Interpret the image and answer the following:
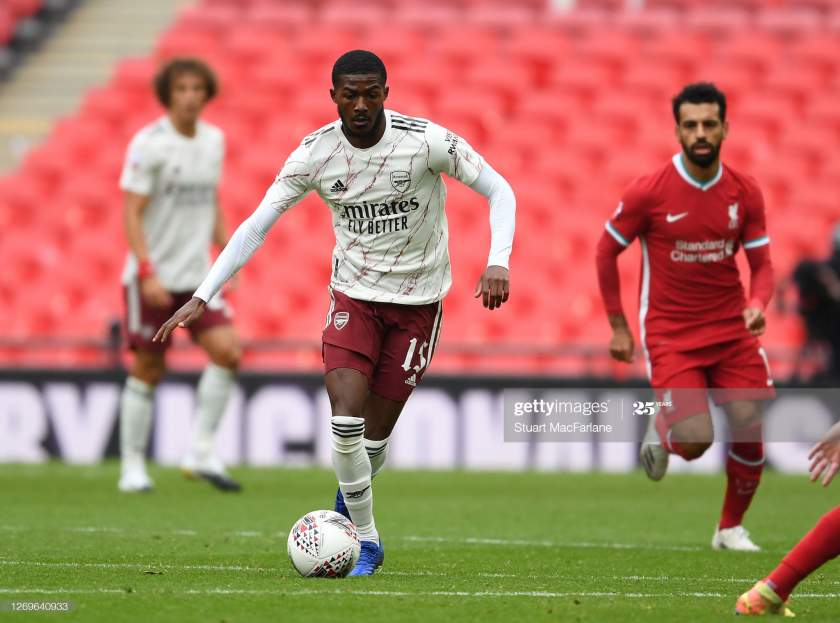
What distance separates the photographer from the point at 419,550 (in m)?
7.82

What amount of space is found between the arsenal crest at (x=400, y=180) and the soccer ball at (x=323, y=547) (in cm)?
140

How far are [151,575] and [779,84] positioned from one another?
13.0m

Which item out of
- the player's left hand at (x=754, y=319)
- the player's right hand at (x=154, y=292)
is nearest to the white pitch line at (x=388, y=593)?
the player's left hand at (x=754, y=319)

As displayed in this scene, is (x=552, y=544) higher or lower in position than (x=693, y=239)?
lower

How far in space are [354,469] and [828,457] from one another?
2239 millimetres

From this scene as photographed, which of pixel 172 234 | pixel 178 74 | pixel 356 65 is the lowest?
pixel 172 234

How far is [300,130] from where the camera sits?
18.4 meters

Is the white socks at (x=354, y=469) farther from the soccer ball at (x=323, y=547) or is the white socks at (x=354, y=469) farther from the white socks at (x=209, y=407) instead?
the white socks at (x=209, y=407)

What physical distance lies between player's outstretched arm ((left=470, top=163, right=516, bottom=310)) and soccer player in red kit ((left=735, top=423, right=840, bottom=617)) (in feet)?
4.90

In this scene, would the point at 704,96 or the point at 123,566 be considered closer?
the point at 123,566

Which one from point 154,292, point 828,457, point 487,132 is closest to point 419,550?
point 828,457

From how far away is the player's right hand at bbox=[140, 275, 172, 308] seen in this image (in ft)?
34.4

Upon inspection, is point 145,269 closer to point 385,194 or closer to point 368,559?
point 385,194

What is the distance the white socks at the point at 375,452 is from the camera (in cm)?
705
